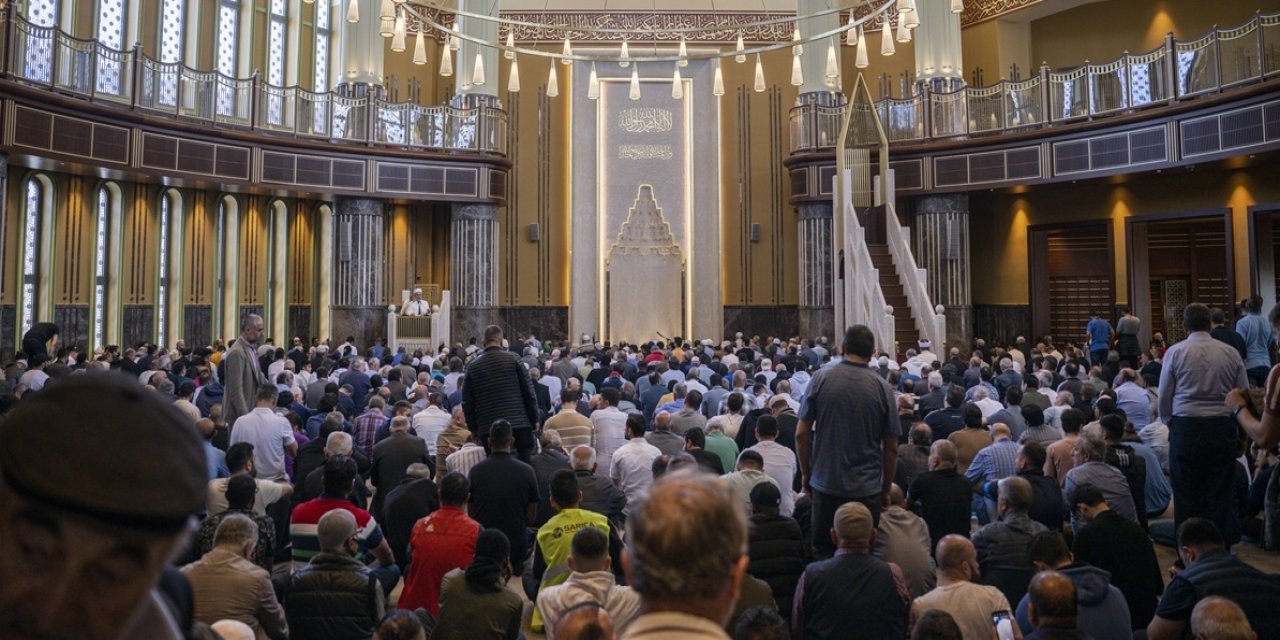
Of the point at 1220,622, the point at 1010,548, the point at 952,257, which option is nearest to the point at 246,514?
the point at 1010,548

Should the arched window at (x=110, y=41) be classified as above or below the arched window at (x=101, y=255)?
above

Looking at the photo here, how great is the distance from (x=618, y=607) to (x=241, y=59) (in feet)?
61.3

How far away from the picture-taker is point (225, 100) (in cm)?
1781

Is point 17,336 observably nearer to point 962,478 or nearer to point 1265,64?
point 962,478

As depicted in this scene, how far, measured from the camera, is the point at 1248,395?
485cm

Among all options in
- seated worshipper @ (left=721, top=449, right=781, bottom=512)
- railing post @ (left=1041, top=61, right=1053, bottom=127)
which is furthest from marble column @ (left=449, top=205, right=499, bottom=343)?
seated worshipper @ (left=721, top=449, right=781, bottom=512)

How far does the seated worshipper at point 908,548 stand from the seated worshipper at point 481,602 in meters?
1.97

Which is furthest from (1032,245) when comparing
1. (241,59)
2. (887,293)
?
(241,59)

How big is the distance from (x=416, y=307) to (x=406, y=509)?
1438 centimetres

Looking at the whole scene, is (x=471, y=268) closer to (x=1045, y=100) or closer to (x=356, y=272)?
(x=356, y=272)

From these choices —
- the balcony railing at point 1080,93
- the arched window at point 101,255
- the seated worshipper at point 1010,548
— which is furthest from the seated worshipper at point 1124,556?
the arched window at point 101,255

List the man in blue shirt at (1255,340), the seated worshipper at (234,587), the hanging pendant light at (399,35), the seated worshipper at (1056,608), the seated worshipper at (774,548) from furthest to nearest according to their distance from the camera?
1. the man in blue shirt at (1255,340)
2. the hanging pendant light at (399,35)
3. the seated worshipper at (774,548)
4. the seated worshipper at (234,587)
5. the seated worshipper at (1056,608)

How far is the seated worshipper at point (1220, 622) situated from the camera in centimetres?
303

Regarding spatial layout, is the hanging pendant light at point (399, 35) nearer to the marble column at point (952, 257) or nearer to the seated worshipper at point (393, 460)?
the seated worshipper at point (393, 460)
